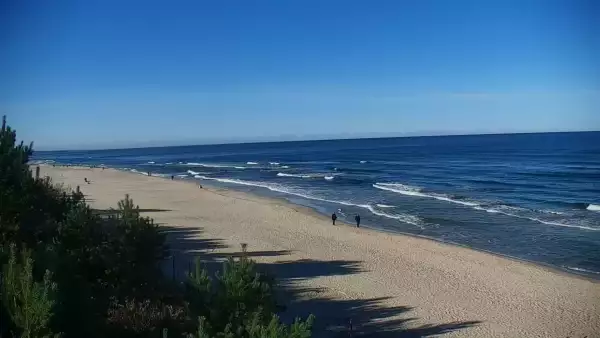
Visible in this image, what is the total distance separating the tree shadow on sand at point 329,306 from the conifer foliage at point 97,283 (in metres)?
1.39

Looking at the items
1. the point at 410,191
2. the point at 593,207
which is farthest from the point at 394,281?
the point at 410,191

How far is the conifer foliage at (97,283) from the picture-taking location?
650 centimetres

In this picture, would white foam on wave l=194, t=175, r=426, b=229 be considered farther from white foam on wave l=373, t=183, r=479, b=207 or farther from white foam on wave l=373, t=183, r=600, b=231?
white foam on wave l=373, t=183, r=479, b=207

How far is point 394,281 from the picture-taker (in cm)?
1827

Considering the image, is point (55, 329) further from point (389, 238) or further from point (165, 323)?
point (389, 238)

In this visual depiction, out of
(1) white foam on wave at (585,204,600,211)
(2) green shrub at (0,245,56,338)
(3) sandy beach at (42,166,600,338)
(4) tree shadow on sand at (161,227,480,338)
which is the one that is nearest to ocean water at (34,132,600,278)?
(1) white foam on wave at (585,204,600,211)

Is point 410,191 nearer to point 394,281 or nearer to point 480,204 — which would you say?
point 480,204

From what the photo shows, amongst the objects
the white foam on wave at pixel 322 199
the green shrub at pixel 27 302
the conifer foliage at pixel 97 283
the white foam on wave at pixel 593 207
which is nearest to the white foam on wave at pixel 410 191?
the white foam on wave at pixel 322 199

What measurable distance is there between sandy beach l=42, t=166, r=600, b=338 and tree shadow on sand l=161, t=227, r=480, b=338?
33mm

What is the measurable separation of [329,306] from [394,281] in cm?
389

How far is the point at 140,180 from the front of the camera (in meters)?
60.8

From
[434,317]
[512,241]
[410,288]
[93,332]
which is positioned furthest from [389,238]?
[93,332]

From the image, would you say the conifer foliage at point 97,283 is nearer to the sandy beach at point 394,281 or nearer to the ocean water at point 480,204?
the sandy beach at point 394,281

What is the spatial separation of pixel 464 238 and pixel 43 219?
2115cm
